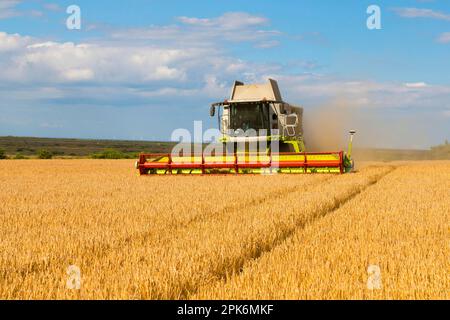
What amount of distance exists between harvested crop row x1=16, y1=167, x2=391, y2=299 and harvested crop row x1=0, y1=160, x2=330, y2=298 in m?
0.19

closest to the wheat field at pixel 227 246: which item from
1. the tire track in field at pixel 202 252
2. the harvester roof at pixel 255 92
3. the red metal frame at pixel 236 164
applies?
the tire track in field at pixel 202 252

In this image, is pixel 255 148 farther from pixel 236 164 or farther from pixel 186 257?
pixel 186 257

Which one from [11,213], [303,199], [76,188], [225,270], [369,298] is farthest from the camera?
[76,188]

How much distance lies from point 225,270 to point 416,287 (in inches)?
58.6

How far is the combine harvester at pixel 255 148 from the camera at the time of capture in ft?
55.1

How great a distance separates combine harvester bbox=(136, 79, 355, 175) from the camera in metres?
16.8

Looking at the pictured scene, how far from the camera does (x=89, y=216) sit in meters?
7.94

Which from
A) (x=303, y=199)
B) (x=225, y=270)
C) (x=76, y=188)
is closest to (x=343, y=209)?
(x=303, y=199)

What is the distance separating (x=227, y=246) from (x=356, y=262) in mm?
1206

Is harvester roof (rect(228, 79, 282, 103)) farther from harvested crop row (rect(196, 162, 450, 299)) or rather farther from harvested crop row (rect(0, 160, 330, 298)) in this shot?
harvested crop row (rect(196, 162, 450, 299))

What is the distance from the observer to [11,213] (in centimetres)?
838

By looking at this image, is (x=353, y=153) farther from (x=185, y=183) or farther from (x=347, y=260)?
(x=347, y=260)

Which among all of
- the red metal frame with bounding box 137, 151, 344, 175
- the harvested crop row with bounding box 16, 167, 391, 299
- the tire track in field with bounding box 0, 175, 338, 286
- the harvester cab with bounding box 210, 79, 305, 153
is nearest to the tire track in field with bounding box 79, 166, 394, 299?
the harvested crop row with bounding box 16, 167, 391, 299

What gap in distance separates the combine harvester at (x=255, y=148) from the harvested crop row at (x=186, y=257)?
27.9 ft
